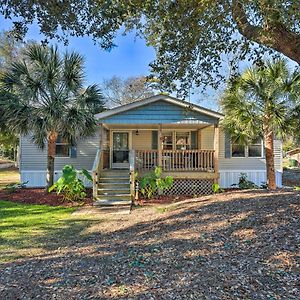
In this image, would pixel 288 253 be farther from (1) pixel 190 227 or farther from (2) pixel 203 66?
(2) pixel 203 66

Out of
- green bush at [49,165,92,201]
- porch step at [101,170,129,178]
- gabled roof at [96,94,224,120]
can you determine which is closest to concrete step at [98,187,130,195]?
green bush at [49,165,92,201]

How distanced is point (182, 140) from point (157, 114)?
3.98 meters

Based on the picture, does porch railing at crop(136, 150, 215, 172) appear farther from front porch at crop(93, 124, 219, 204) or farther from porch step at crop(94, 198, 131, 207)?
porch step at crop(94, 198, 131, 207)

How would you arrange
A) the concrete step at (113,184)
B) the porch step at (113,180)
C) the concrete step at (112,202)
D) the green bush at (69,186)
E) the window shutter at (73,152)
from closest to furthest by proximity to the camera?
the concrete step at (112,202)
the green bush at (69,186)
the concrete step at (113,184)
the porch step at (113,180)
the window shutter at (73,152)

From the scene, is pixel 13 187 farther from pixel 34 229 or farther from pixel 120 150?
pixel 34 229

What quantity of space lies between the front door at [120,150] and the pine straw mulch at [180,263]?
9.67 metres

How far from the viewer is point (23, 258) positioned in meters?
5.37

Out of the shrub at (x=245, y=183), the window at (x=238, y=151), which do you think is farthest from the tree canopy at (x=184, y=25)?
the window at (x=238, y=151)

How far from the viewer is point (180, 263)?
4230 mm

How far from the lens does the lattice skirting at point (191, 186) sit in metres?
13.8

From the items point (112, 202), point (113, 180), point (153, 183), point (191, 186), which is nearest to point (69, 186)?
point (113, 180)

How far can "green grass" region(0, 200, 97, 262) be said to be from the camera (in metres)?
6.12

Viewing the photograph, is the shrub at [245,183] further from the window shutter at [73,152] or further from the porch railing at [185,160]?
the window shutter at [73,152]

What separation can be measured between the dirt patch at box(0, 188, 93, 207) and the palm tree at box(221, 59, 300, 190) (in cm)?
721
